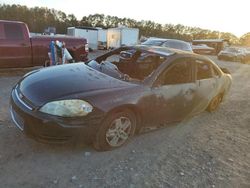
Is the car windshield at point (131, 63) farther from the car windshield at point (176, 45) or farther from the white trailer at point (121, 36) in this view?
the white trailer at point (121, 36)

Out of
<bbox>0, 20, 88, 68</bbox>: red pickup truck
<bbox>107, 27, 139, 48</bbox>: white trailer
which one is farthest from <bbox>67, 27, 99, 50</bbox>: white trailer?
<bbox>0, 20, 88, 68</bbox>: red pickup truck

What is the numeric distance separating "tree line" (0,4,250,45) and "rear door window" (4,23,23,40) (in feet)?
157

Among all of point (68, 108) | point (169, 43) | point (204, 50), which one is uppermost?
point (68, 108)

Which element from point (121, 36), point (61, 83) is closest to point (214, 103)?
point (61, 83)

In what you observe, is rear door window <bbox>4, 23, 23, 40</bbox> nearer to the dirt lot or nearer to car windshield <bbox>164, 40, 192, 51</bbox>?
the dirt lot

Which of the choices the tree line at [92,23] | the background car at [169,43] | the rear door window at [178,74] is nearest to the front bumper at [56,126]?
the rear door window at [178,74]

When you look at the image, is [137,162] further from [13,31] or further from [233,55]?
[233,55]

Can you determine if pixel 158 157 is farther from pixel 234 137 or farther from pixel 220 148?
pixel 234 137

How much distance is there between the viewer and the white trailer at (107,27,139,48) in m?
27.5

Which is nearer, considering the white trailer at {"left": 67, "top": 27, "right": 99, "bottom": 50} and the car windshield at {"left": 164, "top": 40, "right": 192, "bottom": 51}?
the car windshield at {"left": 164, "top": 40, "right": 192, "bottom": 51}

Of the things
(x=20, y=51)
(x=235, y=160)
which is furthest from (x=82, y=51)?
(x=235, y=160)

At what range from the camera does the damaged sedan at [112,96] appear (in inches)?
140

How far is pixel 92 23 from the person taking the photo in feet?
225

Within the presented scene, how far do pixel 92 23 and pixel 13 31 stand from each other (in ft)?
202
